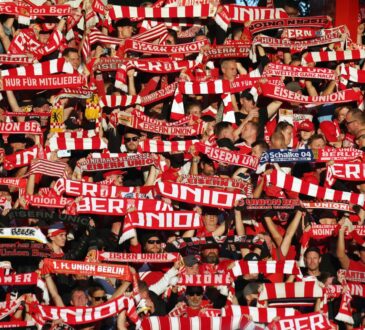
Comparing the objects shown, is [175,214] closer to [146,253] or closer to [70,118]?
[146,253]

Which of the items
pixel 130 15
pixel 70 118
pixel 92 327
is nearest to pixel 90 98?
pixel 70 118

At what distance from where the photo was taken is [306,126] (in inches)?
721

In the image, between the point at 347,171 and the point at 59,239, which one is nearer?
the point at 59,239

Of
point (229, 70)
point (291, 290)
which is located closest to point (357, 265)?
point (291, 290)

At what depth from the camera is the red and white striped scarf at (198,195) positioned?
1692 centimetres

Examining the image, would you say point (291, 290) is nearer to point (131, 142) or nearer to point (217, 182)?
Result: point (217, 182)

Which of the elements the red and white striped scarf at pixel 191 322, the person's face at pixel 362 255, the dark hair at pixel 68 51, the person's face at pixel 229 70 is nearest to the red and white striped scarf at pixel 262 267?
the person's face at pixel 362 255

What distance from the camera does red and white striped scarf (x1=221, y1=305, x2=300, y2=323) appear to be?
51.3ft

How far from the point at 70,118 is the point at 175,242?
7.79 feet

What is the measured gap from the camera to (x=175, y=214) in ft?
55.2

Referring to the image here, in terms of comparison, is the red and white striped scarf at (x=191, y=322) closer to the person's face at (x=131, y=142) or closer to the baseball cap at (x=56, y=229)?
the baseball cap at (x=56, y=229)

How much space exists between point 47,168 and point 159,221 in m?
1.33

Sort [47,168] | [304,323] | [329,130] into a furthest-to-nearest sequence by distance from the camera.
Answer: [329,130], [47,168], [304,323]

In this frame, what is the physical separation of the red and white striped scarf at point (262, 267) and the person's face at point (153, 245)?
853 mm
